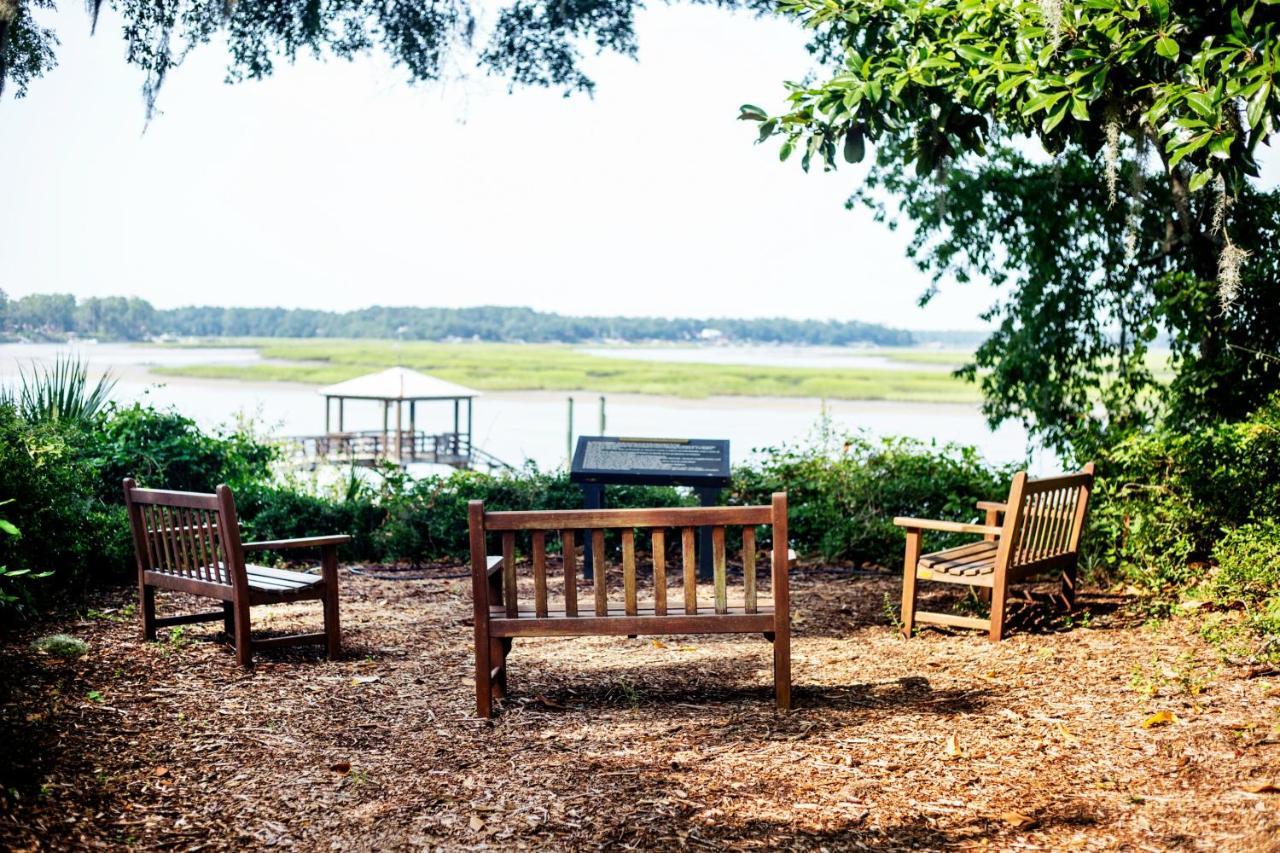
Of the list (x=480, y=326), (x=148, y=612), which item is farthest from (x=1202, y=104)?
(x=480, y=326)

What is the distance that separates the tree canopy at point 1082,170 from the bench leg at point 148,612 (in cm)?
374

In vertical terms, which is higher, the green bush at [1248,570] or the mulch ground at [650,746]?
the green bush at [1248,570]

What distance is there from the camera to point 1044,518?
19.5 feet

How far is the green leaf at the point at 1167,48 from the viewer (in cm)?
427

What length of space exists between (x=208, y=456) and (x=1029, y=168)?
7.34 meters

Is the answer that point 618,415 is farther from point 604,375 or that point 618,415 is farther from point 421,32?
point 421,32

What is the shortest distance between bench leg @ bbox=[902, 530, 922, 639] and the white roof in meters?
26.0

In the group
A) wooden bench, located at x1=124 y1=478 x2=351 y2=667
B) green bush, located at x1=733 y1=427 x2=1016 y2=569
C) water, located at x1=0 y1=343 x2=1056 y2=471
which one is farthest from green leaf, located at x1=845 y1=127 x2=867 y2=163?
water, located at x1=0 y1=343 x2=1056 y2=471

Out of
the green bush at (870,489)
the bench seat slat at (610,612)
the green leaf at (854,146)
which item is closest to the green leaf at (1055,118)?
the green leaf at (854,146)

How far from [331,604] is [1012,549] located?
336cm

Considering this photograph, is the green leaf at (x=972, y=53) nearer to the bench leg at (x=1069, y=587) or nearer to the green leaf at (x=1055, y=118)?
the green leaf at (x=1055, y=118)

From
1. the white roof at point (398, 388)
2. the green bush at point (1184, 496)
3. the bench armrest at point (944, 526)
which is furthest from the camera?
the white roof at point (398, 388)

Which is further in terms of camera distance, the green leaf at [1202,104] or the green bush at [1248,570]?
the green bush at [1248,570]

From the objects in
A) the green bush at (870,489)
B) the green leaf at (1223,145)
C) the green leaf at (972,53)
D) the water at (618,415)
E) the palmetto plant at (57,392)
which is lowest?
the water at (618,415)
